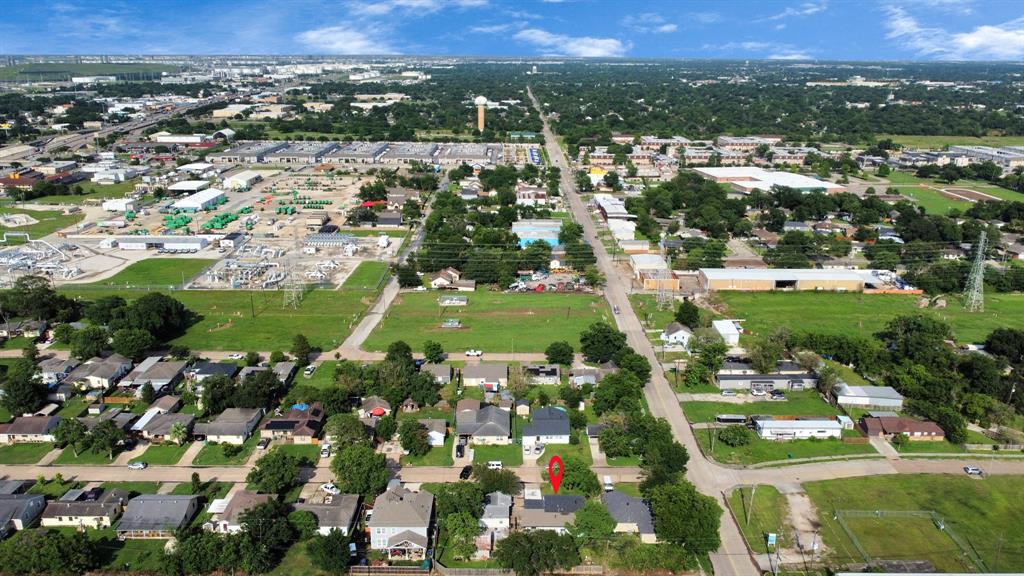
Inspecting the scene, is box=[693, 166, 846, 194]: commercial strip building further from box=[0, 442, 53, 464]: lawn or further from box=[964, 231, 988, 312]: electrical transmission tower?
box=[0, 442, 53, 464]: lawn

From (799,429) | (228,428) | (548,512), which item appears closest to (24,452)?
(228,428)

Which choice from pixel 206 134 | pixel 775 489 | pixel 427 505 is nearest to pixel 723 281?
pixel 775 489

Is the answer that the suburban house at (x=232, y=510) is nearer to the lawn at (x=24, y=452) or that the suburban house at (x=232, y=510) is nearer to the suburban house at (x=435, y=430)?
the suburban house at (x=435, y=430)

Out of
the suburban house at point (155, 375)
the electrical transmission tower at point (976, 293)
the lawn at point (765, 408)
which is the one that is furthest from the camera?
the electrical transmission tower at point (976, 293)

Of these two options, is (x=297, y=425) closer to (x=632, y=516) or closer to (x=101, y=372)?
(x=101, y=372)

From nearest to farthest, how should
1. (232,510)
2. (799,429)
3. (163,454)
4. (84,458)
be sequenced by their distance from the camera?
(232,510) < (84,458) < (163,454) < (799,429)

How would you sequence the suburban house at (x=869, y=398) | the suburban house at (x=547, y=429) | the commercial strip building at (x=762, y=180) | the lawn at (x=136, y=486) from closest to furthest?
1. the lawn at (x=136, y=486)
2. the suburban house at (x=547, y=429)
3. the suburban house at (x=869, y=398)
4. the commercial strip building at (x=762, y=180)

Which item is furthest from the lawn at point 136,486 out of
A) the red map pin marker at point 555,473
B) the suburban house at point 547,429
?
the red map pin marker at point 555,473
